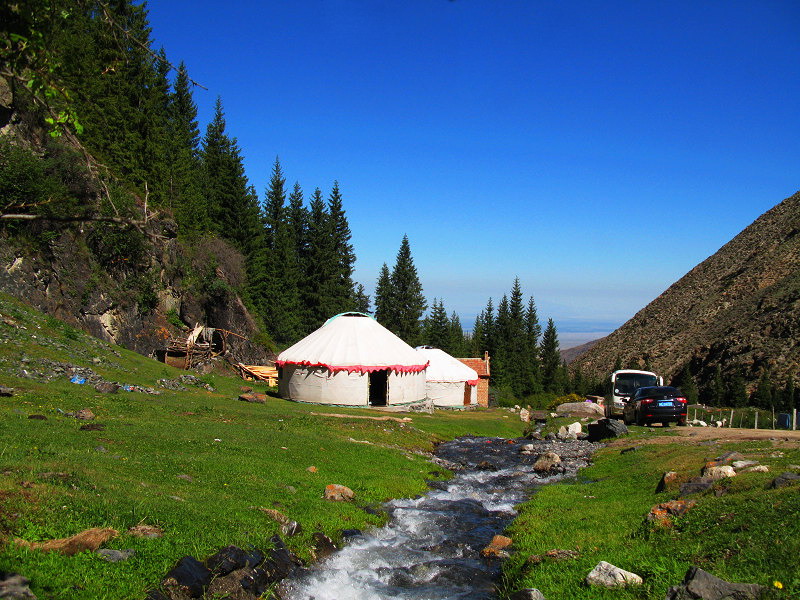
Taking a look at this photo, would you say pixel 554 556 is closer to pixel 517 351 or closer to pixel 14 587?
pixel 14 587

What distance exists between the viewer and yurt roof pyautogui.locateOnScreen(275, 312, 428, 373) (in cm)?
3450

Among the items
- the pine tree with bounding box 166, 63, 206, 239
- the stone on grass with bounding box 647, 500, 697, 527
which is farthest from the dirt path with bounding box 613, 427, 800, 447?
the pine tree with bounding box 166, 63, 206, 239

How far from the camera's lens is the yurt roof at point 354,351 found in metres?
34.5

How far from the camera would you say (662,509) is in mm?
9820

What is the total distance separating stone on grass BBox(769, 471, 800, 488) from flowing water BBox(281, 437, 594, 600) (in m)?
4.68

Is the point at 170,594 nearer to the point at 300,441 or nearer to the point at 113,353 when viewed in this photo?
the point at 300,441

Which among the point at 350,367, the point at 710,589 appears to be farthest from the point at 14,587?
the point at 350,367

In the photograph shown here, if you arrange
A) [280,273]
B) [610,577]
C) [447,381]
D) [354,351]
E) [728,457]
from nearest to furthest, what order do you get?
[610,577], [728,457], [354,351], [447,381], [280,273]

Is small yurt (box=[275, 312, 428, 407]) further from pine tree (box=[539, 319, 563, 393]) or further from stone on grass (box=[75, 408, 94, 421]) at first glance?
pine tree (box=[539, 319, 563, 393])

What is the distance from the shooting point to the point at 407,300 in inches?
3391

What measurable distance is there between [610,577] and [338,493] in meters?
6.45

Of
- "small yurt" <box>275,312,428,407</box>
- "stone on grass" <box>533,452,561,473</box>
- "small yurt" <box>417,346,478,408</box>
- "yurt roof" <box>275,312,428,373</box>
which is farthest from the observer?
"small yurt" <box>417,346,478,408</box>

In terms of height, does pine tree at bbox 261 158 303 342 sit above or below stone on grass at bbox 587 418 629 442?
above

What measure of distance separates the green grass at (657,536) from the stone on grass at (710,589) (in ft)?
1.02
